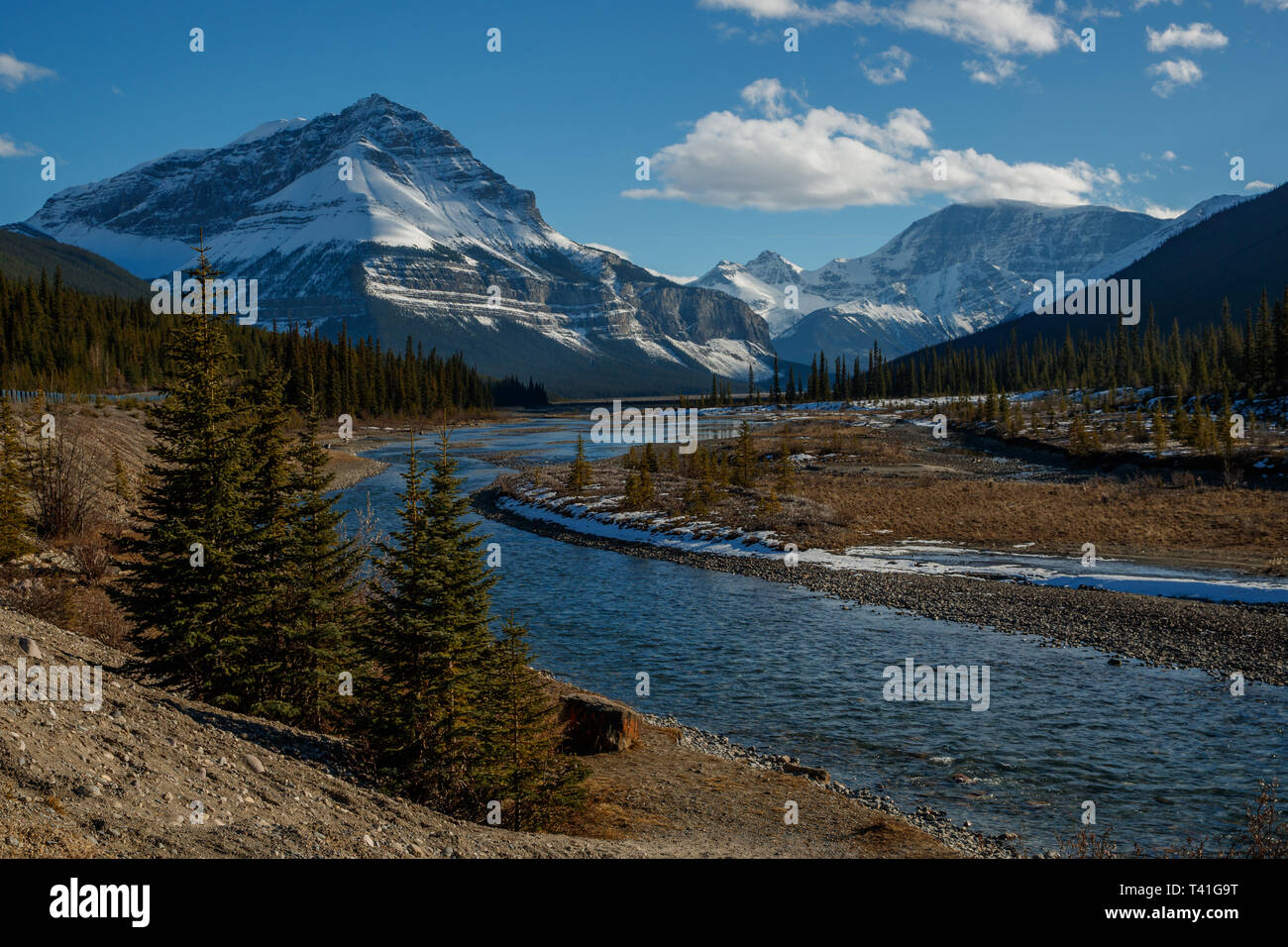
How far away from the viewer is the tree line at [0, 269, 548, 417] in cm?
9794

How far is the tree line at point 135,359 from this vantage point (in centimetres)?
9794

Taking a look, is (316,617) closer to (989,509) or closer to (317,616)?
(317,616)

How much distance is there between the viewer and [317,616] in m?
15.4

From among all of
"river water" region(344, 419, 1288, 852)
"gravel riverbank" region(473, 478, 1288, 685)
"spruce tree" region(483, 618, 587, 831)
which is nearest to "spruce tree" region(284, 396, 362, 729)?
"spruce tree" region(483, 618, 587, 831)

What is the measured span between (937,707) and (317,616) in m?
14.9

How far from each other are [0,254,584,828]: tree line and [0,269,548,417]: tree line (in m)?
62.6

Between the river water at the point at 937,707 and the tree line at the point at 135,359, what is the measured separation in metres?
55.7

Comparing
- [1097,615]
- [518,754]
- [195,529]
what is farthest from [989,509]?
[195,529]

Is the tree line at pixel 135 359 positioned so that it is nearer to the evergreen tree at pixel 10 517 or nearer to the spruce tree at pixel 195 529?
the evergreen tree at pixel 10 517
